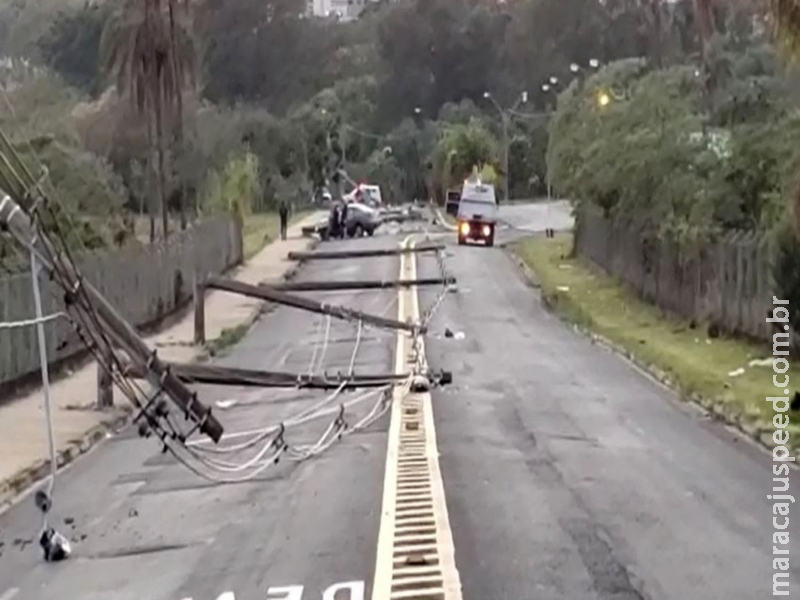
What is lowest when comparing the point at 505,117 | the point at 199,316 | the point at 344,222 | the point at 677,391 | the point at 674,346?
the point at 344,222

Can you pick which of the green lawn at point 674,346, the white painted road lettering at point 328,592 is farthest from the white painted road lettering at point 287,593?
the green lawn at point 674,346

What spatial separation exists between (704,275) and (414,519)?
1070 inches

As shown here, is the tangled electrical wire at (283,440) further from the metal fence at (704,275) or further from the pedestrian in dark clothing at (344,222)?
the pedestrian in dark clothing at (344,222)

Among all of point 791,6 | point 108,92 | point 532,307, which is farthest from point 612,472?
point 108,92

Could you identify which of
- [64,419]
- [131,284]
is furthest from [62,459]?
[131,284]

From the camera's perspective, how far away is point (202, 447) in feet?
74.9

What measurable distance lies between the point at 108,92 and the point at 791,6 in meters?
70.0

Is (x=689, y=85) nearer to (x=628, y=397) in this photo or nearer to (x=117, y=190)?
(x=117, y=190)

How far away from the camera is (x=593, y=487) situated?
18.5 m

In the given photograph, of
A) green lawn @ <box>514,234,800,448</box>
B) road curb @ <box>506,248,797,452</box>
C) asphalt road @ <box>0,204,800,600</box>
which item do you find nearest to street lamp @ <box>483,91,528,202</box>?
green lawn @ <box>514,234,800,448</box>

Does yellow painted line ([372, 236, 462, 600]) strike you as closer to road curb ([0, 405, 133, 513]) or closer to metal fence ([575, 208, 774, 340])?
road curb ([0, 405, 133, 513])

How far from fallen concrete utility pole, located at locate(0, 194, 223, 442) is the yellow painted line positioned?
73.4 inches

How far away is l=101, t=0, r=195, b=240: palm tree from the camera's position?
5500 cm

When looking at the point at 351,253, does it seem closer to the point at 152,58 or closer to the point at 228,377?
the point at 152,58
